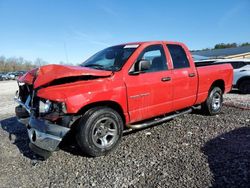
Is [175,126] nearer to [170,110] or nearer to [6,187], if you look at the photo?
[170,110]

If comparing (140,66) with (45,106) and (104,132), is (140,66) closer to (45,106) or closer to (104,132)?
(104,132)

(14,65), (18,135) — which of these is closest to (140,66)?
(18,135)

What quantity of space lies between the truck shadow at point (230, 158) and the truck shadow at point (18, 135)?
2.89 meters

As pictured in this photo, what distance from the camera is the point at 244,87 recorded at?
451 inches

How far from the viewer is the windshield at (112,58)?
188 inches

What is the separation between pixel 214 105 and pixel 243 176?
364 centimetres

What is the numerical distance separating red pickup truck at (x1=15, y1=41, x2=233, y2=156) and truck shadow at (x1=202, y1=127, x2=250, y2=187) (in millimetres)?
1200

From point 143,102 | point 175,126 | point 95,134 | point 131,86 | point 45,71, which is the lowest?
point 175,126

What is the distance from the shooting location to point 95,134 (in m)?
4.15

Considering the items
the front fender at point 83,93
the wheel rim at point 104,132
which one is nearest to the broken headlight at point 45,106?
the front fender at point 83,93

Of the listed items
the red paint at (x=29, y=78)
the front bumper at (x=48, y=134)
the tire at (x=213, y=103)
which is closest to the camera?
the front bumper at (x=48, y=134)

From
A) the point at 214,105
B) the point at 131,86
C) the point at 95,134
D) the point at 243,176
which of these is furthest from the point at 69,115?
the point at 214,105

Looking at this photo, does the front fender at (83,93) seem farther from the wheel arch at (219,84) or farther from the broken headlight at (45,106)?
the wheel arch at (219,84)

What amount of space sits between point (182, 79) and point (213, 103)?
5.82 ft
